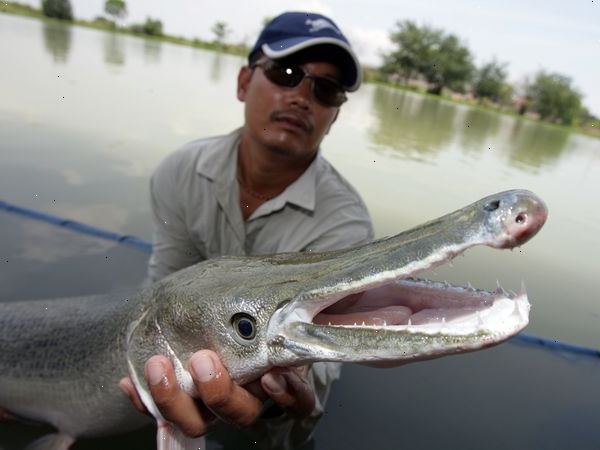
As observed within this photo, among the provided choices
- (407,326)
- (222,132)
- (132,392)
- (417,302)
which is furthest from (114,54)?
(407,326)

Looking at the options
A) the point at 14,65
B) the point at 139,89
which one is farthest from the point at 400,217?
the point at 14,65

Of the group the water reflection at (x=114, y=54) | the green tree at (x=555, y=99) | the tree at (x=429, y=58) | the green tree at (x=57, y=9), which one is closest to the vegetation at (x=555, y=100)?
the green tree at (x=555, y=99)

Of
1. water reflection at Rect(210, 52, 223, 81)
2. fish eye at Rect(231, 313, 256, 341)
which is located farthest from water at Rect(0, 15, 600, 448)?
water reflection at Rect(210, 52, 223, 81)

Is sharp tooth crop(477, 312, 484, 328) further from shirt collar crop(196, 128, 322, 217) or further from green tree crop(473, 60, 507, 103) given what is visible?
green tree crop(473, 60, 507, 103)

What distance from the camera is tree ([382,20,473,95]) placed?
54.7m

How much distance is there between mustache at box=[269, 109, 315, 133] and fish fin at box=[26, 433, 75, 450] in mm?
1837

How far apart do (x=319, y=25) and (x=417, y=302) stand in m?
1.85

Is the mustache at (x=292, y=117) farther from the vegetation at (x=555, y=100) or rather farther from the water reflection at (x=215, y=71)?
the vegetation at (x=555, y=100)

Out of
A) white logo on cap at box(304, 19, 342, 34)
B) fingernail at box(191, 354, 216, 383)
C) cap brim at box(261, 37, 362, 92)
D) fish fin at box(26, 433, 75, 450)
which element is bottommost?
fish fin at box(26, 433, 75, 450)

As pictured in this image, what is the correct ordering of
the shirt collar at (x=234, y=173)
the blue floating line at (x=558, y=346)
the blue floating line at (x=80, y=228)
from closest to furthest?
1. the shirt collar at (x=234, y=173)
2. the blue floating line at (x=558, y=346)
3. the blue floating line at (x=80, y=228)

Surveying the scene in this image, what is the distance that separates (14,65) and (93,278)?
35.8ft

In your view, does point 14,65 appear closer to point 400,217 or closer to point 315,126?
point 400,217

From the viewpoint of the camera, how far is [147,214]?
5078mm

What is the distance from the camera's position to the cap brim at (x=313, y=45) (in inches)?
99.1
